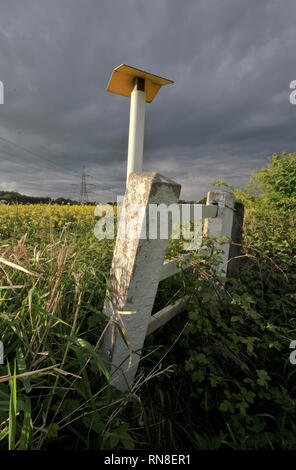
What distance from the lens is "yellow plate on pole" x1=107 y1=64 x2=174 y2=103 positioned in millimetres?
2530

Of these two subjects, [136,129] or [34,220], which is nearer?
[136,129]

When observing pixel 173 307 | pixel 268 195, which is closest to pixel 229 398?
pixel 173 307

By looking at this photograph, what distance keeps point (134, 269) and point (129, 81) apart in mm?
2542

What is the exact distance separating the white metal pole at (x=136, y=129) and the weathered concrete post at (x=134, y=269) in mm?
1489

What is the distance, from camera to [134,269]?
1.20 metres

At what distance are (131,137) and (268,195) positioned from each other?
24.0 feet

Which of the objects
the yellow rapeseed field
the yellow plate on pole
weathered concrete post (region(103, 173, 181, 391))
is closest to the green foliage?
weathered concrete post (region(103, 173, 181, 391))

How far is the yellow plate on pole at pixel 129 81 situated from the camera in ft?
8.30

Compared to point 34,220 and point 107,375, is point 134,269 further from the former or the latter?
point 34,220

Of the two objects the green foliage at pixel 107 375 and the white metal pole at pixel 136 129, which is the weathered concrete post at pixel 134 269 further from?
the white metal pole at pixel 136 129

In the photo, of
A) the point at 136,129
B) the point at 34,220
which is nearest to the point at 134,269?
A: the point at 136,129

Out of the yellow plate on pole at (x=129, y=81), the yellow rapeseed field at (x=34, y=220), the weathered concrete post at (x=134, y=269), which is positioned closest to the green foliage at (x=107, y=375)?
the weathered concrete post at (x=134, y=269)
